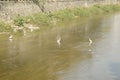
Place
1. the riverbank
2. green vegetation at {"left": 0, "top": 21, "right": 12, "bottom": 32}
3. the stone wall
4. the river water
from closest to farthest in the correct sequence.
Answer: the river water
green vegetation at {"left": 0, "top": 21, "right": 12, "bottom": 32}
the riverbank
the stone wall

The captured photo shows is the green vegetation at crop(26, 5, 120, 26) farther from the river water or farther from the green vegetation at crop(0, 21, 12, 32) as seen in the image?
the green vegetation at crop(0, 21, 12, 32)

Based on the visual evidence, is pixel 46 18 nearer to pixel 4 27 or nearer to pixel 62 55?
pixel 4 27

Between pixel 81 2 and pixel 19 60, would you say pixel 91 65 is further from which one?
pixel 81 2

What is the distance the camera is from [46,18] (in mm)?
34938

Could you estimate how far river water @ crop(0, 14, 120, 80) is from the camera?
704 inches

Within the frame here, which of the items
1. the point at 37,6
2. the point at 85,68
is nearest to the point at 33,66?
the point at 85,68

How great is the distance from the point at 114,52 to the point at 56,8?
1946 centimetres

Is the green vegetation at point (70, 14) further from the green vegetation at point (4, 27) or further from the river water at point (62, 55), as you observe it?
the green vegetation at point (4, 27)

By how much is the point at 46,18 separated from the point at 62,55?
13.3 m

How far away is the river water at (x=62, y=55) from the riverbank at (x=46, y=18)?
1.92 m

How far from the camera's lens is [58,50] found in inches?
921

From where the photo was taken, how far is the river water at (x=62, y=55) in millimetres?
17888

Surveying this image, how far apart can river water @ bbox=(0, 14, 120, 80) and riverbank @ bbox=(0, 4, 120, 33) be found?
192 centimetres

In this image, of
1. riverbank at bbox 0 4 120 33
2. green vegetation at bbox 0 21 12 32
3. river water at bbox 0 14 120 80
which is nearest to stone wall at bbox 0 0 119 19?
riverbank at bbox 0 4 120 33
